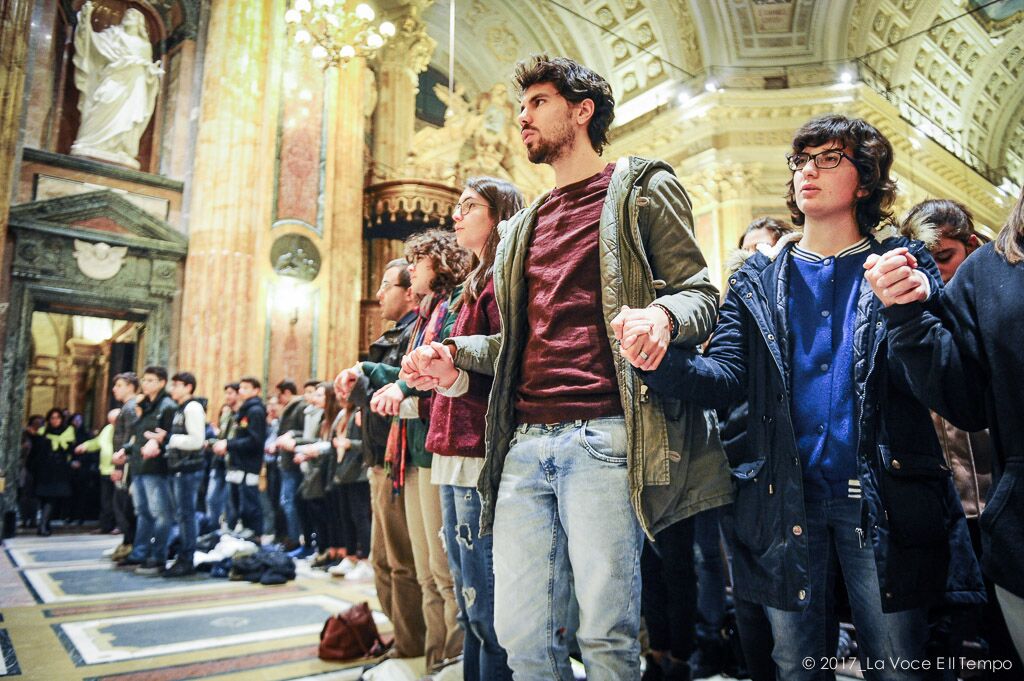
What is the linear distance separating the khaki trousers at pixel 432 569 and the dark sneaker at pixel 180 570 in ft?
12.5

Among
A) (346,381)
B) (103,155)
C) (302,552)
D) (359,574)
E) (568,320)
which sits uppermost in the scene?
(103,155)

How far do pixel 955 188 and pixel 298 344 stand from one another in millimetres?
14961

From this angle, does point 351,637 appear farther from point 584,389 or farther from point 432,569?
point 584,389

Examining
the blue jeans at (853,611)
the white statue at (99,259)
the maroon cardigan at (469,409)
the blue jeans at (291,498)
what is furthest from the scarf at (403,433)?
the white statue at (99,259)

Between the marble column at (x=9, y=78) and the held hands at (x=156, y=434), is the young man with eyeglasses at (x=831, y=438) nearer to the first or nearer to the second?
the held hands at (x=156, y=434)

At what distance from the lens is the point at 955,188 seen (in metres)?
16.2

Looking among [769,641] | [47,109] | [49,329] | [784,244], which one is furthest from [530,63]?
[49,329]

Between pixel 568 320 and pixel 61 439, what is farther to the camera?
pixel 61 439

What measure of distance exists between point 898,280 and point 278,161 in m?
10.3

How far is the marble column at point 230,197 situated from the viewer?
31.6 feet

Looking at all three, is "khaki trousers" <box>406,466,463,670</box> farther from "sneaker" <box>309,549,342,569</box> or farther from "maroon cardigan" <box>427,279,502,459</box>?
"sneaker" <box>309,549,342,569</box>

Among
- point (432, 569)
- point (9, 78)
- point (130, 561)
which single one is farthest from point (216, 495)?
point (432, 569)

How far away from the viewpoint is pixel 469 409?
2.21 m

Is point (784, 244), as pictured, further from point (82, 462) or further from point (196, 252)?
point (82, 462)
